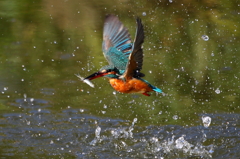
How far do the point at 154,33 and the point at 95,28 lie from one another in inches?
34.8

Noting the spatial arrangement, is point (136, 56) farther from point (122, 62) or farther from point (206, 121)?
point (206, 121)

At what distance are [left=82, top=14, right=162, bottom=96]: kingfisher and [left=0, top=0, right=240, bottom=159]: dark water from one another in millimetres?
454

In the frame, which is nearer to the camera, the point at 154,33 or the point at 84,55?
the point at 84,55

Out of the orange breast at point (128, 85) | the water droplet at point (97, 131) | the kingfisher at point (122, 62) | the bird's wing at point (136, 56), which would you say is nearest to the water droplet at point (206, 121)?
the kingfisher at point (122, 62)

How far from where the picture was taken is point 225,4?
7957 mm

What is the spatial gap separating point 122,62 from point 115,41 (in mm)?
307

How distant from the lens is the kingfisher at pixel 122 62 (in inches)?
158

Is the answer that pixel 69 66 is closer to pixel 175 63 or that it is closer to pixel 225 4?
pixel 175 63

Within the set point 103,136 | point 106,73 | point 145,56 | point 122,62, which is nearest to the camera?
point 106,73

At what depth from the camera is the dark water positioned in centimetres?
429

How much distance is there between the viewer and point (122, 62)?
14.9 ft

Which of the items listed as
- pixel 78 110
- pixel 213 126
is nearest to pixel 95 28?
pixel 78 110

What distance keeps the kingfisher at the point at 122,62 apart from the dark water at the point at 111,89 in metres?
0.45

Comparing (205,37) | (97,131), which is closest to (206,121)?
(97,131)
